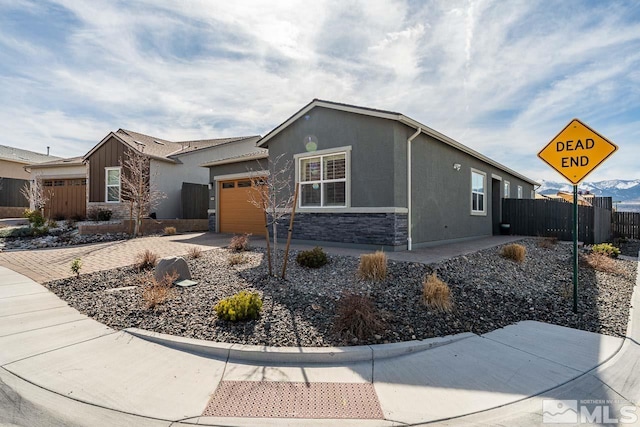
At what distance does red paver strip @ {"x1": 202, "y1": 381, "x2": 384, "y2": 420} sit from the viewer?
2.52 metres

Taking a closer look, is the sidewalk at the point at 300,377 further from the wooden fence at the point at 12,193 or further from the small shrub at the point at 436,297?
the wooden fence at the point at 12,193

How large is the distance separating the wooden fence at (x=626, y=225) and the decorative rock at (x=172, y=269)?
21695 millimetres

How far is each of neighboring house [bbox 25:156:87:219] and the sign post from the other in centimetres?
2125

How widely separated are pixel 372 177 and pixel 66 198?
19266 mm

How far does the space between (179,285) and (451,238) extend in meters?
9.16

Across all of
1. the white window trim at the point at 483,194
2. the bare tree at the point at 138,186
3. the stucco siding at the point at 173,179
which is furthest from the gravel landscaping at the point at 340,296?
the stucco siding at the point at 173,179

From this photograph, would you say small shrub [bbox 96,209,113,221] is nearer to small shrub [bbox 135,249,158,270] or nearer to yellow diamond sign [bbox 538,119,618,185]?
small shrub [bbox 135,249,158,270]

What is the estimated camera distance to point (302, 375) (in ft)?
10.3

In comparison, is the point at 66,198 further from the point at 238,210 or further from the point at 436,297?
the point at 436,297

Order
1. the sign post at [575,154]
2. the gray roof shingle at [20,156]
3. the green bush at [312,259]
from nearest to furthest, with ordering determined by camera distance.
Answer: the sign post at [575,154]
the green bush at [312,259]
the gray roof shingle at [20,156]

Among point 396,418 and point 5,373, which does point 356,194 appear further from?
point 5,373

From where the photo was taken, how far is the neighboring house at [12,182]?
21.0 meters

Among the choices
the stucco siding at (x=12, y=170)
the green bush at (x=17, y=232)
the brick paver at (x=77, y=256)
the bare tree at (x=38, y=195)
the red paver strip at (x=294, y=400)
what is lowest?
the red paver strip at (x=294, y=400)

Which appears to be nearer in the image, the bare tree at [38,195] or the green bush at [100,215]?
the green bush at [100,215]
